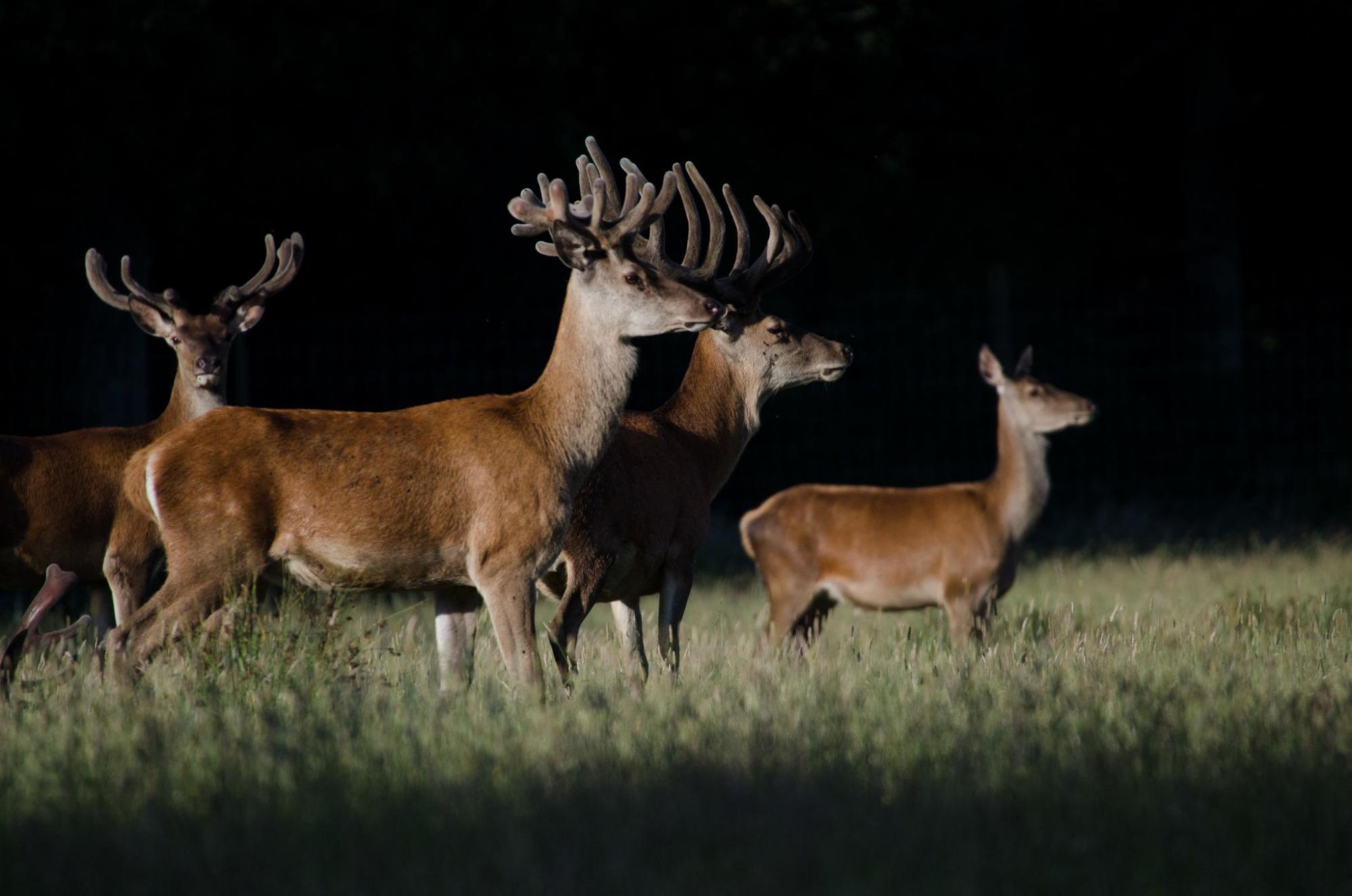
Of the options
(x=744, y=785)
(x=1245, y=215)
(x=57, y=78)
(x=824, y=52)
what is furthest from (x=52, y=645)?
(x=1245, y=215)

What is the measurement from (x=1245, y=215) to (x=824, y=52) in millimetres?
6437

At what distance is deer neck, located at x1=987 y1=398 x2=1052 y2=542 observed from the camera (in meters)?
9.25

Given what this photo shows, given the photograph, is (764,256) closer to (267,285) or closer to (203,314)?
(267,285)

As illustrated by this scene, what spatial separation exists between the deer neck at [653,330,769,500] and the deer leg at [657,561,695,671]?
657 millimetres

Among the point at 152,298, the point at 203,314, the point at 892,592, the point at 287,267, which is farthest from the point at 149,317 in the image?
the point at 892,592

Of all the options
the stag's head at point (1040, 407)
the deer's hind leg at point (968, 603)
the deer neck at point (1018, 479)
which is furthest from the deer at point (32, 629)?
the stag's head at point (1040, 407)

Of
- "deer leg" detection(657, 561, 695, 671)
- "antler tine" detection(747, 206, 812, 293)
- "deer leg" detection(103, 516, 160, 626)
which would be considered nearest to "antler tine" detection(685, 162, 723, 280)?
"antler tine" detection(747, 206, 812, 293)

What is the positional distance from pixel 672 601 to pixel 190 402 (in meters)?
2.70

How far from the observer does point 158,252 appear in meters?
14.5

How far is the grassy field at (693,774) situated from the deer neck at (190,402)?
2001mm

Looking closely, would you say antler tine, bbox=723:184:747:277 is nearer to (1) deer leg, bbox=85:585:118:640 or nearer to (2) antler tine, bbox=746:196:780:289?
(2) antler tine, bbox=746:196:780:289

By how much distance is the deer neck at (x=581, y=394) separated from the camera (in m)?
6.34

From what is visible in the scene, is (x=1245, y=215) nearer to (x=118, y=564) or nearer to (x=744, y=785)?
(x=118, y=564)

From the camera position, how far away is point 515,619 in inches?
236
